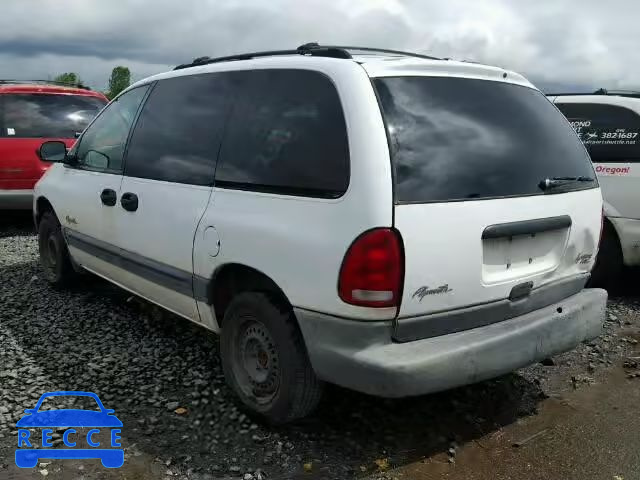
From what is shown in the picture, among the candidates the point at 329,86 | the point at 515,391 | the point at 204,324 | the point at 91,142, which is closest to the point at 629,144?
the point at 515,391

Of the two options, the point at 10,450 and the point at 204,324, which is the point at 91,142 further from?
the point at 10,450

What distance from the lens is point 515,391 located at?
381 cm

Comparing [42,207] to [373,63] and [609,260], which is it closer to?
[373,63]

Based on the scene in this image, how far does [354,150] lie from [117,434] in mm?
1892

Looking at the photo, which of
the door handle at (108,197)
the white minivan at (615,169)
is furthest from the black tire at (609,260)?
the door handle at (108,197)

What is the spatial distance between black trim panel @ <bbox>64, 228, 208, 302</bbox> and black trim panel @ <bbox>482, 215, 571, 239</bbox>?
1.51 meters

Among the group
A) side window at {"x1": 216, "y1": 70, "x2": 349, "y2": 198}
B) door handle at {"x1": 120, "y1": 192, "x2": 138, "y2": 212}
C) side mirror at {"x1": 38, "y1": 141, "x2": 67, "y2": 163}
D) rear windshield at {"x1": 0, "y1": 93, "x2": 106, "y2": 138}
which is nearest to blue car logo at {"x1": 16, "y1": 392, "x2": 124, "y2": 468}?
door handle at {"x1": 120, "y1": 192, "x2": 138, "y2": 212}

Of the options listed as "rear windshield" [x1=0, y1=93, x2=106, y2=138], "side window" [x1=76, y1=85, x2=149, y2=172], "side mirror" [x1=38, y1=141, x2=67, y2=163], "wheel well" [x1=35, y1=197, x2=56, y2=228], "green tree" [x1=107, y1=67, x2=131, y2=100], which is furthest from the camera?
"green tree" [x1=107, y1=67, x2=131, y2=100]

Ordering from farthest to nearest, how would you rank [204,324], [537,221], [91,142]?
[91,142] → [204,324] → [537,221]

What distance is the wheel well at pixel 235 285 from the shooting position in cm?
308

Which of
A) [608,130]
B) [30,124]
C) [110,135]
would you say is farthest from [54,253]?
[608,130]

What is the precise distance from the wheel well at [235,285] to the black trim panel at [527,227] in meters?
1.01

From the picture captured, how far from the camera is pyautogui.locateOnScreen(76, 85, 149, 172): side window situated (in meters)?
4.31

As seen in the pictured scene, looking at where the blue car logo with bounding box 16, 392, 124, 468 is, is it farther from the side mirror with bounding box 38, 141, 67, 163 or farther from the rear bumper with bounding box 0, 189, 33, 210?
the rear bumper with bounding box 0, 189, 33, 210
